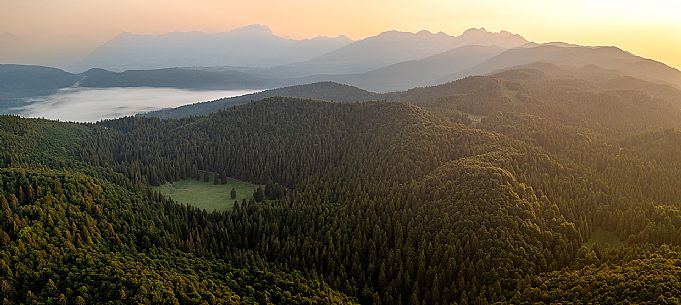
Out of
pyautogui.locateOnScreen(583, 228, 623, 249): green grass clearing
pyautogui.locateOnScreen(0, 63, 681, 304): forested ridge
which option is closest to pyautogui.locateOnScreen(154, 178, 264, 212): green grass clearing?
pyautogui.locateOnScreen(0, 63, 681, 304): forested ridge

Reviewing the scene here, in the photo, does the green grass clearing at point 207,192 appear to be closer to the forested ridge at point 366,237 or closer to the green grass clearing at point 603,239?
the forested ridge at point 366,237

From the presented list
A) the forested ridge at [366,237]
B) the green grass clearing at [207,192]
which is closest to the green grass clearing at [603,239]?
the forested ridge at [366,237]

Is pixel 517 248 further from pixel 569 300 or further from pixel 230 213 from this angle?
pixel 230 213

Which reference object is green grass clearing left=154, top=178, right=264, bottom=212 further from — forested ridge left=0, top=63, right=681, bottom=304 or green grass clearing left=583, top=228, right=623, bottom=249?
green grass clearing left=583, top=228, right=623, bottom=249

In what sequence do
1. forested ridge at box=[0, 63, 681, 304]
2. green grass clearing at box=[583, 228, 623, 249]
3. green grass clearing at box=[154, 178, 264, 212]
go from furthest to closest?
green grass clearing at box=[154, 178, 264, 212] → green grass clearing at box=[583, 228, 623, 249] → forested ridge at box=[0, 63, 681, 304]

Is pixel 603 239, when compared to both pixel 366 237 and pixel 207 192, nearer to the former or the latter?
pixel 366 237

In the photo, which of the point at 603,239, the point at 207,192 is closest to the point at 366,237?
the point at 603,239

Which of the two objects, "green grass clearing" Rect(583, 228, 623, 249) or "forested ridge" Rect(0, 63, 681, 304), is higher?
"forested ridge" Rect(0, 63, 681, 304)

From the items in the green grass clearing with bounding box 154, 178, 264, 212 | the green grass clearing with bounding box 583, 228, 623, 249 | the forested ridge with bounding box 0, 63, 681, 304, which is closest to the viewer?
the forested ridge with bounding box 0, 63, 681, 304

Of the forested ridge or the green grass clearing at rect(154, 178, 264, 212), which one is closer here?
the forested ridge
